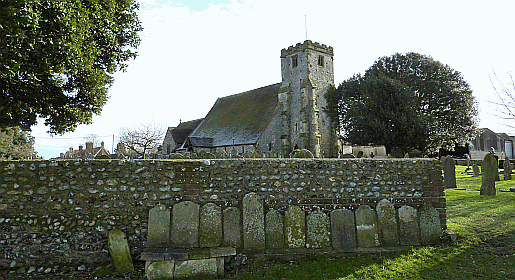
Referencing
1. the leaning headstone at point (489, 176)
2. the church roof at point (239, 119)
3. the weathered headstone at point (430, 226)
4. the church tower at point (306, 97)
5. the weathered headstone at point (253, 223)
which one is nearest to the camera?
the weathered headstone at point (253, 223)

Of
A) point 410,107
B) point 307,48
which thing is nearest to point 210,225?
point 410,107

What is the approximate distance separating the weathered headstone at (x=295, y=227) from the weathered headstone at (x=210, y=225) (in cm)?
140

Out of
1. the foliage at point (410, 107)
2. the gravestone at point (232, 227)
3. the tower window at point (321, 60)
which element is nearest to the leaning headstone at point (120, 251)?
the gravestone at point (232, 227)

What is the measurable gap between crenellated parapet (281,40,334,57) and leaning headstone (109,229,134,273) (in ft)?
97.6

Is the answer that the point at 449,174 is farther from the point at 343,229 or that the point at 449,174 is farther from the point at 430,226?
the point at 343,229

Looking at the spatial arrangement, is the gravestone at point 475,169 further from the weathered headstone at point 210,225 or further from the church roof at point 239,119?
the weathered headstone at point 210,225

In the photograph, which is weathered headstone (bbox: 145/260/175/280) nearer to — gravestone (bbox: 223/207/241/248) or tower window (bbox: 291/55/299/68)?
gravestone (bbox: 223/207/241/248)

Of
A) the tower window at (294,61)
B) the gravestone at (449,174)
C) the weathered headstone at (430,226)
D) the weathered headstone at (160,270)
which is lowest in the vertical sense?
the weathered headstone at (160,270)

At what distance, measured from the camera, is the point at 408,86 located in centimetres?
2941

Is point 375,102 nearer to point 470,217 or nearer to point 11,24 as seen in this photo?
point 470,217

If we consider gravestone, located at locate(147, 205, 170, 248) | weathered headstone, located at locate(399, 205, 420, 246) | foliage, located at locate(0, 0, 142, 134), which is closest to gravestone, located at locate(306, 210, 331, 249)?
weathered headstone, located at locate(399, 205, 420, 246)

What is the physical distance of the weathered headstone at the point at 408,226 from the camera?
21.3 ft

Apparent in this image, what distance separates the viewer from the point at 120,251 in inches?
232

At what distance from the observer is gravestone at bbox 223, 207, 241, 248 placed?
620cm
